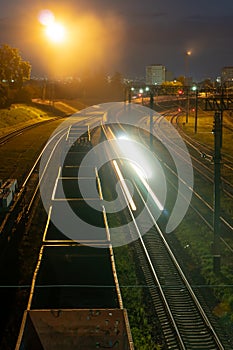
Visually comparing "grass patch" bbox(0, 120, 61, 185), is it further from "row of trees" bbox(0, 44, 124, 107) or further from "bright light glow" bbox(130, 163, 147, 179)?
"row of trees" bbox(0, 44, 124, 107)

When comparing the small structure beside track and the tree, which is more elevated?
the tree

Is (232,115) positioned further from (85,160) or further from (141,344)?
(141,344)

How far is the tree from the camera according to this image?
195 feet

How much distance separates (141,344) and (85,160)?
60.0 ft

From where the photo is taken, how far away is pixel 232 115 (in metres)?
57.4

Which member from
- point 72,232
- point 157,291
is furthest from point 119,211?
point 157,291

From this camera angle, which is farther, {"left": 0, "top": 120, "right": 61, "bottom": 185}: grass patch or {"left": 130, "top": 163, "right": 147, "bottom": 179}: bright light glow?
{"left": 0, "top": 120, "right": 61, "bottom": 185}: grass patch

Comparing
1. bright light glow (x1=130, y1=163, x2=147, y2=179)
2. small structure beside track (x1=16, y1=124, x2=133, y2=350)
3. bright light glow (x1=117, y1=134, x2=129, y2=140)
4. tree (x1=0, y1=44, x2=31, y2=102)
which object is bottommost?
bright light glow (x1=117, y1=134, x2=129, y2=140)

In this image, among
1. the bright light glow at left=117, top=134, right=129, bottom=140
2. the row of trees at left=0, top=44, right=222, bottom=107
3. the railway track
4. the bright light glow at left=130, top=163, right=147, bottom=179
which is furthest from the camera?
the row of trees at left=0, top=44, right=222, bottom=107

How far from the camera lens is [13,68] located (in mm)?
61000

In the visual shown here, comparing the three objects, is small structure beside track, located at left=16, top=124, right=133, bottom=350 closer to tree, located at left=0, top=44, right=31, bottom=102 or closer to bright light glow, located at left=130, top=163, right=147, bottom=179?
bright light glow, located at left=130, top=163, right=147, bottom=179

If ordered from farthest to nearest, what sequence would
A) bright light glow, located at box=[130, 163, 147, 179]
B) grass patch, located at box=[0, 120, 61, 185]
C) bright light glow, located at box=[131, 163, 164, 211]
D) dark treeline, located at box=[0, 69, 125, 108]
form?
dark treeline, located at box=[0, 69, 125, 108], grass patch, located at box=[0, 120, 61, 185], bright light glow, located at box=[130, 163, 147, 179], bright light glow, located at box=[131, 163, 164, 211]

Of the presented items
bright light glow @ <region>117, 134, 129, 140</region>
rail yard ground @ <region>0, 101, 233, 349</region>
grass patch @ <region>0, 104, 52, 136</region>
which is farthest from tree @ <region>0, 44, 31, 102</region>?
rail yard ground @ <region>0, 101, 233, 349</region>

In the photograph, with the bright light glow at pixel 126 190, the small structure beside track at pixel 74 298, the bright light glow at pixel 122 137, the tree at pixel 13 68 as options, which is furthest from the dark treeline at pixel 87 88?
the small structure beside track at pixel 74 298
